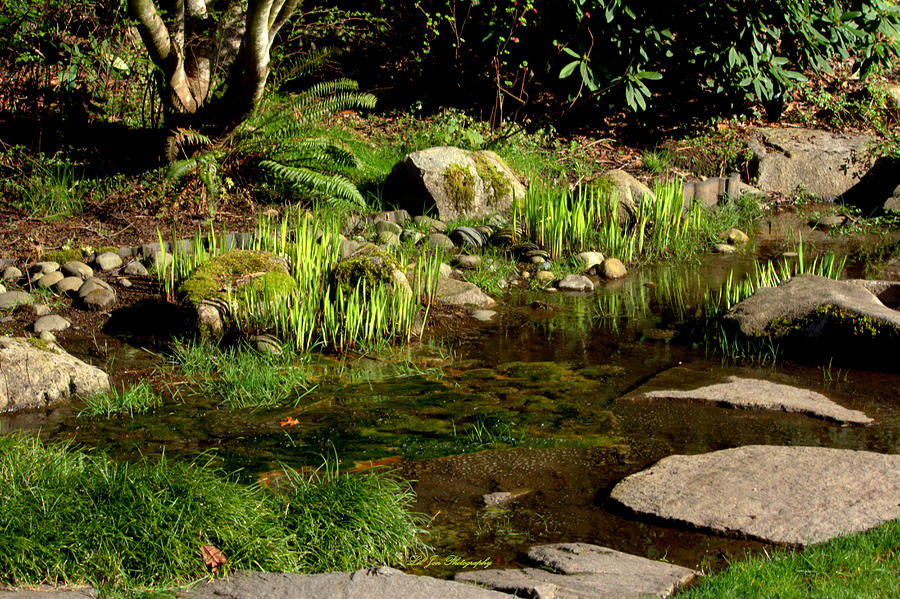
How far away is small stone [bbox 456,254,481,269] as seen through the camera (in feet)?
26.1

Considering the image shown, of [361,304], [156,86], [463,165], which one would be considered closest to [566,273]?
[463,165]

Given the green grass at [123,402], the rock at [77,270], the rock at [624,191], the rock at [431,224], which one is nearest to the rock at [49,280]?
the rock at [77,270]

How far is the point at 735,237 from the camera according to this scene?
374 inches

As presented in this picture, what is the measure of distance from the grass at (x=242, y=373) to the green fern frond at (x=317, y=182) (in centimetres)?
267

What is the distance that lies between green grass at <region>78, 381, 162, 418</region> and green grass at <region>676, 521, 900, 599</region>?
321 cm

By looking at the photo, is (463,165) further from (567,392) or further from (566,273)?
(567,392)

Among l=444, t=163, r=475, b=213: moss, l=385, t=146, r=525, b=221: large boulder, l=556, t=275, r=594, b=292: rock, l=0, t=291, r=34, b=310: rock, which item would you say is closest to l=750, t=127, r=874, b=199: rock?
l=385, t=146, r=525, b=221: large boulder

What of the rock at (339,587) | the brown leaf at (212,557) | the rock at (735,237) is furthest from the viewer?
the rock at (735,237)

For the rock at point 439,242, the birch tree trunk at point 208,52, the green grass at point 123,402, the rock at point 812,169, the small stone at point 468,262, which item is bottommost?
the green grass at point 123,402

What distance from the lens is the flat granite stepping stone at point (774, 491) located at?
11.1 feet

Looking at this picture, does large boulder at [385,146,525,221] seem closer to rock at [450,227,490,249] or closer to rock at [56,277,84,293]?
rock at [450,227,490,249]

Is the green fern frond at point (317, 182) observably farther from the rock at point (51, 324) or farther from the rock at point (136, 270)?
the rock at point (51, 324)

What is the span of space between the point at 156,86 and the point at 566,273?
441 centimetres

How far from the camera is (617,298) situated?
298 inches
